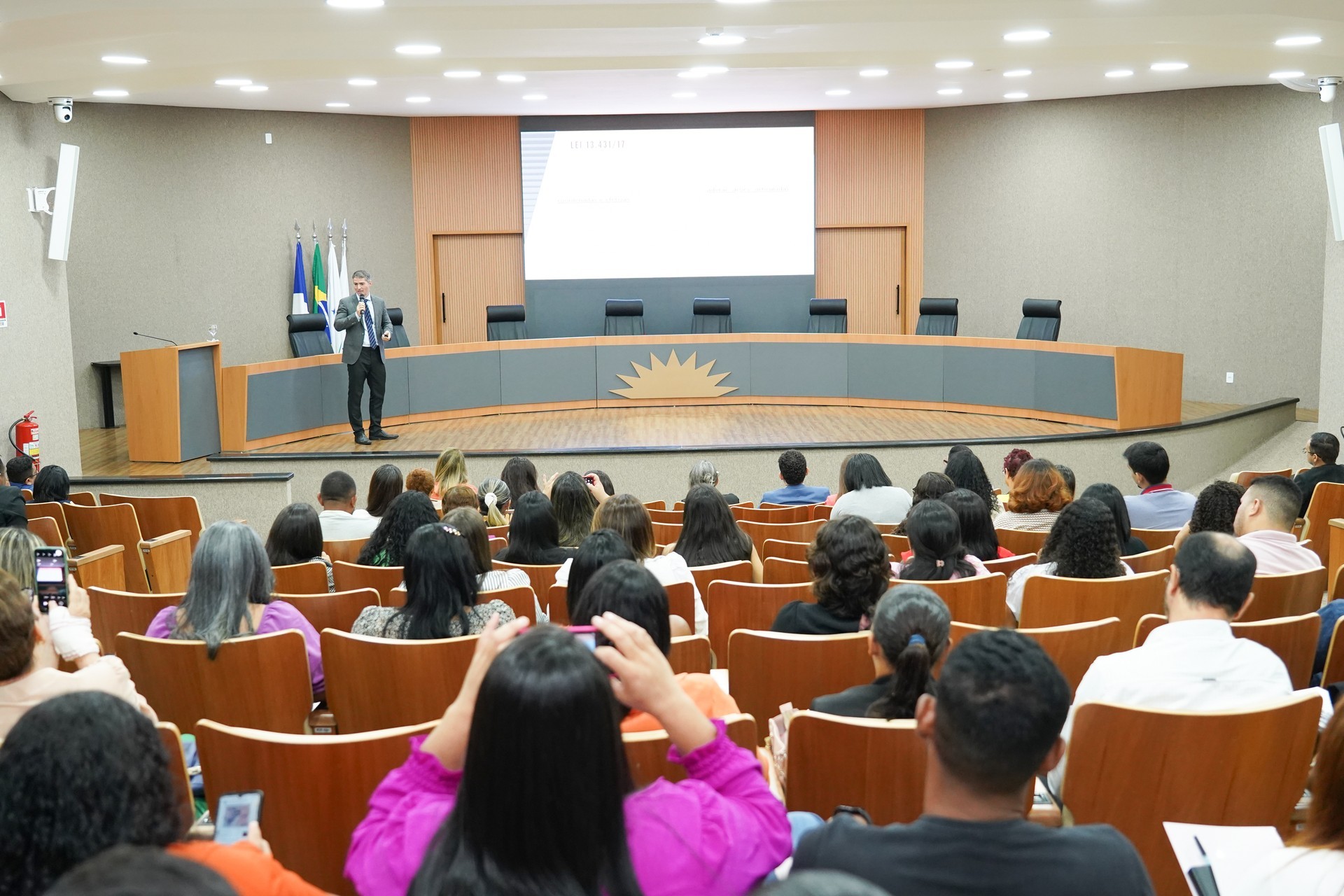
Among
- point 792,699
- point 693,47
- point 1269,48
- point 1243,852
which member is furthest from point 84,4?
point 1269,48

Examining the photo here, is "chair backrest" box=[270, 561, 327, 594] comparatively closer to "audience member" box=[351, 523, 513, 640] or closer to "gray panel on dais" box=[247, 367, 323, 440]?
"audience member" box=[351, 523, 513, 640]

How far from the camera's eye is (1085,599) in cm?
385

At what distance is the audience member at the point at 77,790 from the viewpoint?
1.30 m

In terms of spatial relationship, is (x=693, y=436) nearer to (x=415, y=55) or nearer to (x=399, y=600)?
(x=415, y=55)

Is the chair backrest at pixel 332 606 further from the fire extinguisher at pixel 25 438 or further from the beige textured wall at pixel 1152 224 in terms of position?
the beige textured wall at pixel 1152 224

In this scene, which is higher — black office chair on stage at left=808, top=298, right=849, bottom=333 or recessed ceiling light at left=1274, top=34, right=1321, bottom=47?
recessed ceiling light at left=1274, top=34, right=1321, bottom=47

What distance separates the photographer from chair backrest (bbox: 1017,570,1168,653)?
12.5ft

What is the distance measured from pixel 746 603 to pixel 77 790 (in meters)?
2.72

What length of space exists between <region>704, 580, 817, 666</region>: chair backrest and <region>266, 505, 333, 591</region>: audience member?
168cm

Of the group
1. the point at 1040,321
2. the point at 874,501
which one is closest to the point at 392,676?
the point at 874,501

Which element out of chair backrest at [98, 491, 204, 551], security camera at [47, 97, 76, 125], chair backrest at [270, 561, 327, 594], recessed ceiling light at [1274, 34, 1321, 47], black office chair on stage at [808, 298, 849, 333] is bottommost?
chair backrest at [98, 491, 204, 551]

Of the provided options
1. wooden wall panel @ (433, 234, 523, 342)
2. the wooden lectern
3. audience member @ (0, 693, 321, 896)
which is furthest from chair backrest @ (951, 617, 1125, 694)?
wooden wall panel @ (433, 234, 523, 342)

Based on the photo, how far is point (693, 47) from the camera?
872cm

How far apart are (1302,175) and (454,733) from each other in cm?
1222
